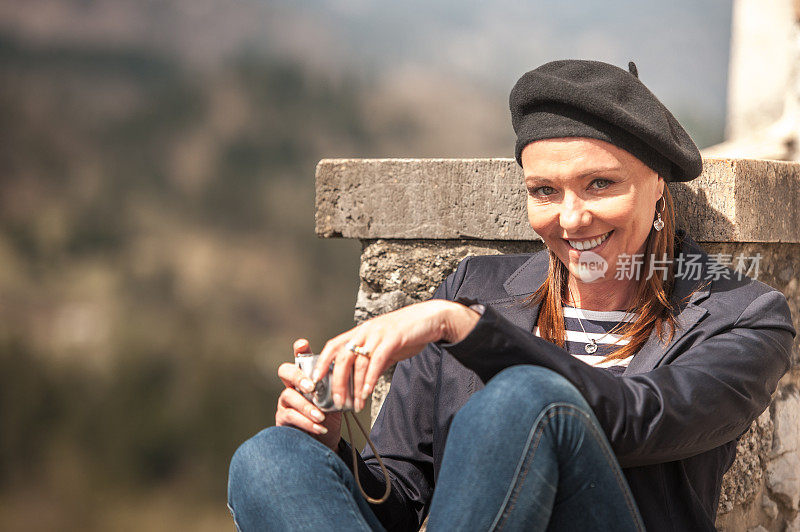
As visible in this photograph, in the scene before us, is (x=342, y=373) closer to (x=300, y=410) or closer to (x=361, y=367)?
(x=361, y=367)

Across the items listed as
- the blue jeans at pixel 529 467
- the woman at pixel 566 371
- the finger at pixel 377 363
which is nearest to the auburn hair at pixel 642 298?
the woman at pixel 566 371

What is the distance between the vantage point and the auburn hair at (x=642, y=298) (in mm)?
1723

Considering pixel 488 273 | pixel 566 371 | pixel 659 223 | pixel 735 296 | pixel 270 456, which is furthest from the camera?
pixel 488 273

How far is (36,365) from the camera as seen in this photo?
6121mm

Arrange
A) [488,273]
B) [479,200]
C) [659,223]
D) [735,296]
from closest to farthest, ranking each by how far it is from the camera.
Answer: [735,296]
[659,223]
[488,273]
[479,200]

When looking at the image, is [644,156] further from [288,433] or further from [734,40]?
[734,40]

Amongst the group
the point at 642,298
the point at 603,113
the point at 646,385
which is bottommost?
the point at 646,385

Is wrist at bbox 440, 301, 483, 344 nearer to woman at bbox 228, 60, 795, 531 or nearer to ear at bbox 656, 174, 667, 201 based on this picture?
woman at bbox 228, 60, 795, 531

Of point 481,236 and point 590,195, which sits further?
point 481,236

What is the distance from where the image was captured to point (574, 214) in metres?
1.68

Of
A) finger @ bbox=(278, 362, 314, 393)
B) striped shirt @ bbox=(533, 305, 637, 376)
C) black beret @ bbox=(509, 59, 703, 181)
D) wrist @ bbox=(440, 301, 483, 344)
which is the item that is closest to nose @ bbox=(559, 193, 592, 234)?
black beret @ bbox=(509, 59, 703, 181)

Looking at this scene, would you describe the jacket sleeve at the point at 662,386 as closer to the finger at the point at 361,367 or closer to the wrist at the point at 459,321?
the wrist at the point at 459,321

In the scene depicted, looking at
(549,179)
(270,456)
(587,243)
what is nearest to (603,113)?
(549,179)

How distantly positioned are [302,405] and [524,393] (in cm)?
48
